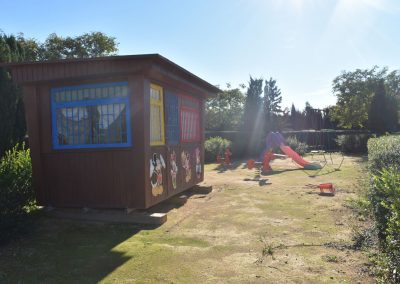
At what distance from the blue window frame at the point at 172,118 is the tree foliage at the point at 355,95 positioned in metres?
27.2

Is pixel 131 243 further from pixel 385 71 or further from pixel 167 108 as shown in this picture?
pixel 385 71

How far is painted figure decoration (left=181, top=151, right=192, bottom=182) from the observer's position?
1020 cm

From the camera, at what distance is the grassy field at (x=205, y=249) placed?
4.58 meters

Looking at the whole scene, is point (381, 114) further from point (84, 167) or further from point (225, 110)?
point (84, 167)

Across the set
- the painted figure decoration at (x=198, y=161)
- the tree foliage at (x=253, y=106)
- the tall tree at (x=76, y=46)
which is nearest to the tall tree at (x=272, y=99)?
the tree foliage at (x=253, y=106)

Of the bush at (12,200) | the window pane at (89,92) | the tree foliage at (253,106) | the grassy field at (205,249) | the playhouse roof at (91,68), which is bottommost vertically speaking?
the grassy field at (205,249)

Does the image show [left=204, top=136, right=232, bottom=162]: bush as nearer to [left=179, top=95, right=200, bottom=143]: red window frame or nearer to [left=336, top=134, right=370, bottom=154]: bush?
[left=336, top=134, right=370, bottom=154]: bush

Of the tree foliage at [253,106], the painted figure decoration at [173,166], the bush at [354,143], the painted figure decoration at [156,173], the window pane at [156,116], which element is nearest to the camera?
the painted figure decoration at [156,173]

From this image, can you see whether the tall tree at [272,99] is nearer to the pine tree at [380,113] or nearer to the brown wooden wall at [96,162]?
the pine tree at [380,113]

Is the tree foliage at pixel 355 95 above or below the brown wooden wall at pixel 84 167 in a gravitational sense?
above

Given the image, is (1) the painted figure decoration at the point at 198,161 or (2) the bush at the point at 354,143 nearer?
(1) the painted figure decoration at the point at 198,161

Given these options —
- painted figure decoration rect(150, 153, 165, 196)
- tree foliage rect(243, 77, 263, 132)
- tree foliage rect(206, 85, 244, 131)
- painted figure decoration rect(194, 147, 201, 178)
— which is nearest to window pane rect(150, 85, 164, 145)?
painted figure decoration rect(150, 153, 165, 196)

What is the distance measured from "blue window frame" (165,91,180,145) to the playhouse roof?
793 mm

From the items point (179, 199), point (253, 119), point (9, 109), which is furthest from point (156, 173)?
point (253, 119)
